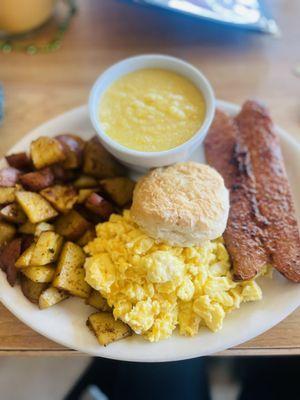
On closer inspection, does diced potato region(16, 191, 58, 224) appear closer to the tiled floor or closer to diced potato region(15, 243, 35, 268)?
diced potato region(15, 243, 35, 268)

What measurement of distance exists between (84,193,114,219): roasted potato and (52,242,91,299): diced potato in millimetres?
138

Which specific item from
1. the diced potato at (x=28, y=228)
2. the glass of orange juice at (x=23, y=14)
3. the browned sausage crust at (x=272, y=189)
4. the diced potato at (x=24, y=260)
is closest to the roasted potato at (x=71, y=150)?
the diced potato at (x=28, y=228)

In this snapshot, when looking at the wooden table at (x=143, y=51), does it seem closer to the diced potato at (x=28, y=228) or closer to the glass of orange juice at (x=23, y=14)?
the glass of orange juice at (x=23, y=14)

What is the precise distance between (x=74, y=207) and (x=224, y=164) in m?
0.54

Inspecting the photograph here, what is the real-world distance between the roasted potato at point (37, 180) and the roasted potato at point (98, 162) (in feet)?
0.45

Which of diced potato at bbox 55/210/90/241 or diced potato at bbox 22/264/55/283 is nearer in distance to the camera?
diced potato at bbox 22/264/55/283

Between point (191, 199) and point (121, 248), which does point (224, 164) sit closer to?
point (191, 199)

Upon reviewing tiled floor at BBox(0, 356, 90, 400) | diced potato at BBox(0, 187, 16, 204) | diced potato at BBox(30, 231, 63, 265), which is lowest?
tiled floor at BBox(0, 356, 90, 400)

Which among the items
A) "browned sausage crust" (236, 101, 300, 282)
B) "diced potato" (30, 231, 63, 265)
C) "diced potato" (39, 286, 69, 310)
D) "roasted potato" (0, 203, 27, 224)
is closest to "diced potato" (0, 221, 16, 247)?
"roasted potato" (0, 203, 27, 224)

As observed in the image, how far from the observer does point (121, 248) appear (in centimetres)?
151

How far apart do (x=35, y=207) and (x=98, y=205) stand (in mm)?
199

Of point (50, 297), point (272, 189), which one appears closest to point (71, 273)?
point (50, 297)

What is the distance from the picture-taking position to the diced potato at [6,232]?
1.59 m

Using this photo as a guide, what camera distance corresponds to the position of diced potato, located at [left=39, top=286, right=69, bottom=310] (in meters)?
1.48
